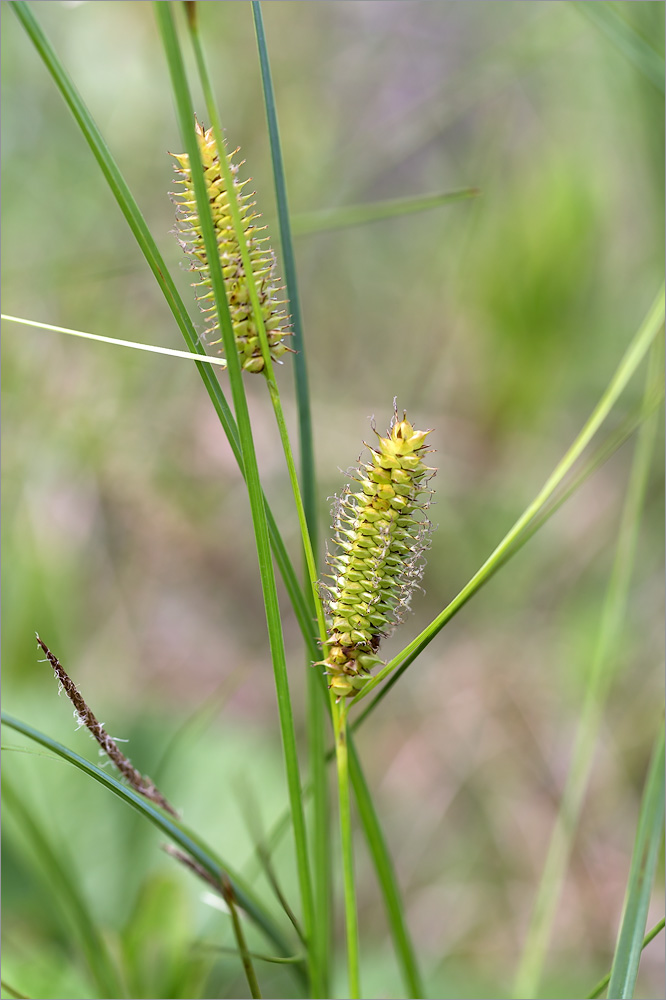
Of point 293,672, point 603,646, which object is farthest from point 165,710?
point 603,646

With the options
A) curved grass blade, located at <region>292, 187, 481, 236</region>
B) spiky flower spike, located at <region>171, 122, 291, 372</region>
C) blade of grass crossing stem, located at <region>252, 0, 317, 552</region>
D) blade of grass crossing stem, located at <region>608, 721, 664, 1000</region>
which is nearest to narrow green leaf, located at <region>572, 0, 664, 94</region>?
curved grass blade, located at <region>292, 187, 481, 236</region>

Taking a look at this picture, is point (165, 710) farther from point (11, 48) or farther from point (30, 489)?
point (11, 48)

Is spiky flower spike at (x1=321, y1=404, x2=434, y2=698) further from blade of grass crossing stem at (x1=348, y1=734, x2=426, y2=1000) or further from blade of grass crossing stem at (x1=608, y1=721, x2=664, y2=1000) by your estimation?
blade of grass crossing stem at (x1=608, y1=721, x2=664, y2=1000)

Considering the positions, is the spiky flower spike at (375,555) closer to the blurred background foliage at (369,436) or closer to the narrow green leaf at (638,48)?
the narrow green leaf at (638,48)

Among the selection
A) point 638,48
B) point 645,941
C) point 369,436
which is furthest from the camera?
point 369,436

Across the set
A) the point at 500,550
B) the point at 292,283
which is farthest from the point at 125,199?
the point at 500,550

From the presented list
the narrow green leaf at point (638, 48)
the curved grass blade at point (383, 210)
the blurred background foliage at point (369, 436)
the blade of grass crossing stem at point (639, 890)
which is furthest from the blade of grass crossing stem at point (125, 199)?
the blurred background foliage at point (369, 436)

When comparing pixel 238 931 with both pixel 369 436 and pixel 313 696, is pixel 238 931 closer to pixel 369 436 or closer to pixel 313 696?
pixel 313 696
